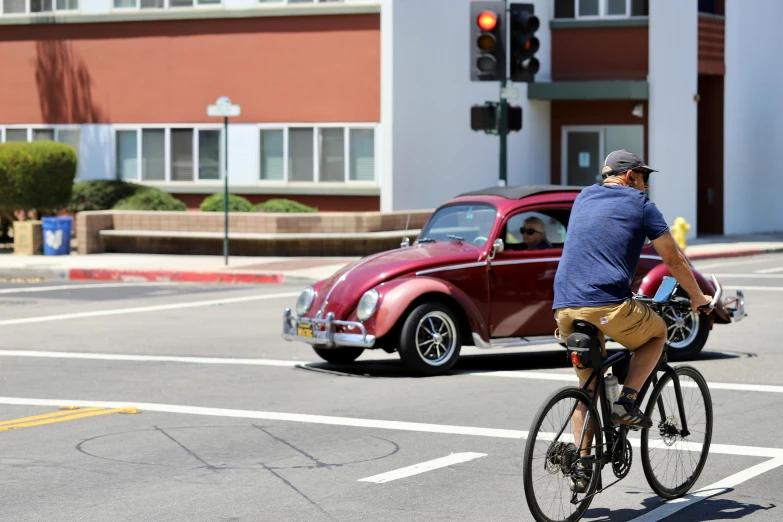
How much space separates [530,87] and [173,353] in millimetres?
19478

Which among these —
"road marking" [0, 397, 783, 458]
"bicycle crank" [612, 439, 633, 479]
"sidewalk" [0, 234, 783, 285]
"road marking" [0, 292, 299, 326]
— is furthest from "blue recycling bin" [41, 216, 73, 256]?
"bicycle crank" [612, 439, 633, 479]

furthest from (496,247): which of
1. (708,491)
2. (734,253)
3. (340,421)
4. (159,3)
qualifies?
(159,3)

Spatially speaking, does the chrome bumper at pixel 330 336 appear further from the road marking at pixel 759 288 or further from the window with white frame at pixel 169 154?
the window with white frame at pixel 169 154

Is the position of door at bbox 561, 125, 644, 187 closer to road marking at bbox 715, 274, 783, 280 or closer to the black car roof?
road marking at bbox 715, 274, 783, 280

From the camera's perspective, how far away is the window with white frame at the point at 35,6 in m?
31.7

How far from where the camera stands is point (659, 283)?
13.5 metres

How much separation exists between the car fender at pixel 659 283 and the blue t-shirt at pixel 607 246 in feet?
19.4

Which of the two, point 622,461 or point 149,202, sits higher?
point 149,202

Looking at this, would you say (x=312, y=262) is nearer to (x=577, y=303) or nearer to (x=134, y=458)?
(x=134, y=458)

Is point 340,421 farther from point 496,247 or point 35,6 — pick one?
point 35,6

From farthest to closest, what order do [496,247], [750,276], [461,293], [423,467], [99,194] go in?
1. [99,194]
2. [750,276]
3. [496,247]
4. [461,293]
5. [423,467]

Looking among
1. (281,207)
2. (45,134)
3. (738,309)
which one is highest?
(45,134)

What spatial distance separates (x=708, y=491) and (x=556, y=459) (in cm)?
145

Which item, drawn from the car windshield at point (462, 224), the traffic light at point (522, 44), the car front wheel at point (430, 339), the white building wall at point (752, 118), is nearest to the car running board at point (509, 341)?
the car front wheel at point (430, 339)
